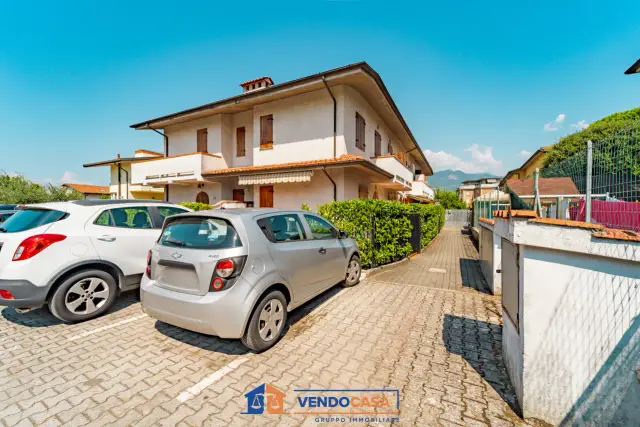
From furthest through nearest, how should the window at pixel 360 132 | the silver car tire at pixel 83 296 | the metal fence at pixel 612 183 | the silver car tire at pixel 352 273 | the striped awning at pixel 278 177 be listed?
1. the window at pixel 360 132
2. the striped awning at pixel 278 177
3. the silver car tire at pixel 352 273
4. the silver car tire at pixel 83 296
5. the metal fence at pixel 612 183

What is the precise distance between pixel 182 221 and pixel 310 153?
918 cm

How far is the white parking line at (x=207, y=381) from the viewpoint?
2.37 m

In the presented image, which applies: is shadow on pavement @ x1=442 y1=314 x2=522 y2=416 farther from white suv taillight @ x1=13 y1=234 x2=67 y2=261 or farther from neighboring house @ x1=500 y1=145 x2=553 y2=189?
neighboring house @ x1=500 y1=145 x2=553 y2=189

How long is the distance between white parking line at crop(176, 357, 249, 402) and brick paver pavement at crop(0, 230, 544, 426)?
0.11ft

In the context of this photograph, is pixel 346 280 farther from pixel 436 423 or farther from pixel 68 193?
pixel 68 193

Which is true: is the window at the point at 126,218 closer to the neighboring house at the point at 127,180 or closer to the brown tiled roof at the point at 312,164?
the brown tiled roof at the point at 312,164

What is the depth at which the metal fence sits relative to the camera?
9.57 ft

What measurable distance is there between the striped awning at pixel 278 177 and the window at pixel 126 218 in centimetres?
633

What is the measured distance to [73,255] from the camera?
12.1 feet

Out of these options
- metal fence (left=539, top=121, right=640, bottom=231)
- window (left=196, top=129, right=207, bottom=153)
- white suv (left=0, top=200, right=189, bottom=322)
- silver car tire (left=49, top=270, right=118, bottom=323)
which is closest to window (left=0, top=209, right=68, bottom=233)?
white suv (left=0, top=200, right=189, bottom=322)

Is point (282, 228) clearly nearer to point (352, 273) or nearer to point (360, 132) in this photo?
point (352, 273)

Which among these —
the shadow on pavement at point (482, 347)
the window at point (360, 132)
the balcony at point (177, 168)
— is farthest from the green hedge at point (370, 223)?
the balcony at point (177, 168)

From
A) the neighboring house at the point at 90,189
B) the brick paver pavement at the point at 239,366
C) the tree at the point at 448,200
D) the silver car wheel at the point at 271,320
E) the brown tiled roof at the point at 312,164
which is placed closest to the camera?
the brick paver pavement at the point at 239,366

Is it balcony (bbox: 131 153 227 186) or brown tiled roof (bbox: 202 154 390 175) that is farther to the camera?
balcony (bbox: 131 153 227 186)
